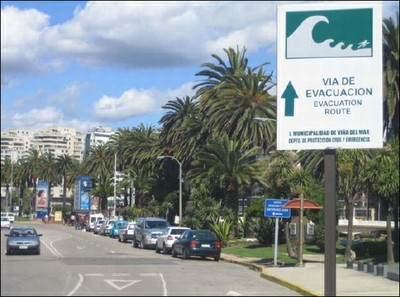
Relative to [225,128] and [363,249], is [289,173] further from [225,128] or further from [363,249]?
[225,128]

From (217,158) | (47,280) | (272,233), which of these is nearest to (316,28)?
(47,280)

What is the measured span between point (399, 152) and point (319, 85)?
38.9 ft

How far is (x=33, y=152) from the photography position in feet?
387

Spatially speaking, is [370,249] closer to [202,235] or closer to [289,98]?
[202,235]

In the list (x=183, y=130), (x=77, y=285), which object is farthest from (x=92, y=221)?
(x=77, y=285)

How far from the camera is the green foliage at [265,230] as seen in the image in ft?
145

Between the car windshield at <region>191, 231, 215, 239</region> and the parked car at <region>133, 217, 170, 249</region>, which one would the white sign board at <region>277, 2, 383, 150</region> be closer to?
the car windshield at <region>191, 231, 215, 239</region>

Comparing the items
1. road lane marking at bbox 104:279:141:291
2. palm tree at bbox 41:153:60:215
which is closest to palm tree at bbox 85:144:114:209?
palm tree at bbox 41:153:60:215

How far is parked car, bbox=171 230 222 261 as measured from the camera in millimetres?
35469

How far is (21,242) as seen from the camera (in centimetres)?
3525

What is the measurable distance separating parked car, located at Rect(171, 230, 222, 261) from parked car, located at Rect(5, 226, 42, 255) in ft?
24.2

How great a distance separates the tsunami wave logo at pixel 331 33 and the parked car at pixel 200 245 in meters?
18.7

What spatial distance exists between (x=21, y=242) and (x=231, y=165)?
21154 mm

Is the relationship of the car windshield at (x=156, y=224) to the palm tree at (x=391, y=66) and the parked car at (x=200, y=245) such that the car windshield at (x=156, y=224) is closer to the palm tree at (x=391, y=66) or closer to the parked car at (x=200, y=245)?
the parked car at (x=200, y=245)
